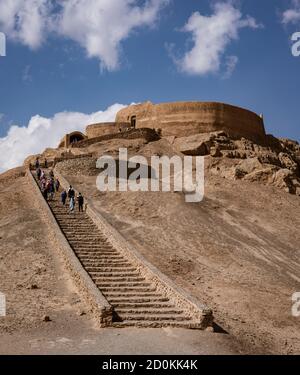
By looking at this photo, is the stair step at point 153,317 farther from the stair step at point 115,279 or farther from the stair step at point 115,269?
the stair step at point 115,269

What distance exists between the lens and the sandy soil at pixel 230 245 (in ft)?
39.6

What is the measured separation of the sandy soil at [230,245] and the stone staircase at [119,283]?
3.52 feet

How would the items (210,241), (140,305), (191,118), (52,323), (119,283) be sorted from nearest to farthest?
(52,323), (140,305), (119,283), (210,241), (191,118)

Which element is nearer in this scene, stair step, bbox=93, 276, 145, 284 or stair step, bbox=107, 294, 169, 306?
stair step, bbox=107, 294, 169, 306

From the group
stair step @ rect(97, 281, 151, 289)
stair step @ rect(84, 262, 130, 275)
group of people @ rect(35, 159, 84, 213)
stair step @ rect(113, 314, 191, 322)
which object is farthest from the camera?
group of people @ rect(35, 159, 84, 213)

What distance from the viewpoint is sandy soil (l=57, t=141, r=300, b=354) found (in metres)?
12.1

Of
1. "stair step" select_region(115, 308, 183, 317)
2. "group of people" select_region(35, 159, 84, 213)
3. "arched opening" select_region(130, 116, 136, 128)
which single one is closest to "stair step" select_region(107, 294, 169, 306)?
"stair step" select_region(115, 308, 183, 317)

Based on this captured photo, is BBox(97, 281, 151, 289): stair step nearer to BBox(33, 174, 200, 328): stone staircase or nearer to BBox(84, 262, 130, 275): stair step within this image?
BBox(33, 174, 200, 328): stone staircase

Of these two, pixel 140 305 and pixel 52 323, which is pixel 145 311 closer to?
pixel 140 305

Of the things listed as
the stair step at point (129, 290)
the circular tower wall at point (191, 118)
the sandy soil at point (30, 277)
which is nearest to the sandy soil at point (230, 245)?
the stair step at point (129, 290)

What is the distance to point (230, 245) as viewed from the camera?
17.2 metres

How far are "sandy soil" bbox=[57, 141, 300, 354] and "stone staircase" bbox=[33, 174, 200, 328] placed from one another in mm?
1071

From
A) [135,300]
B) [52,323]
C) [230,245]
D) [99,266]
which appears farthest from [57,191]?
[52,323]

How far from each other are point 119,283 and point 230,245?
5.70 m
